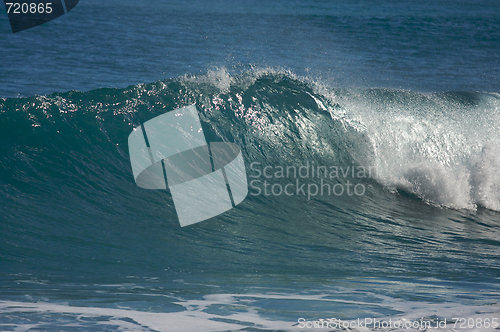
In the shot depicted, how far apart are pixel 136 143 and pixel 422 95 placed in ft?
20.2

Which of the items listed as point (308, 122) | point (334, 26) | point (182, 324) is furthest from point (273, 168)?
point (334, 26)

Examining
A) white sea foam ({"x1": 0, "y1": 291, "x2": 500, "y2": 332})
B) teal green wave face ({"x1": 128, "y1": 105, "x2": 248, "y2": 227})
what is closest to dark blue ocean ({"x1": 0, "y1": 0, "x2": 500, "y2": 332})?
white sea foam ({"x1": 0, "y1": 291, "x2": 500, "y2": 332})

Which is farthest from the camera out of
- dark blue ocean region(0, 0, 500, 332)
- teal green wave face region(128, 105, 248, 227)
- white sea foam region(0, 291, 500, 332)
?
teal green wave face region(128, 105, 248, 227)

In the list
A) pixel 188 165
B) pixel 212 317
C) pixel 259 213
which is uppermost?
pixel 188 165

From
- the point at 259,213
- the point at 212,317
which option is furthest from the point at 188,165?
the point at 212,317

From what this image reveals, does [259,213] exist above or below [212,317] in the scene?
above

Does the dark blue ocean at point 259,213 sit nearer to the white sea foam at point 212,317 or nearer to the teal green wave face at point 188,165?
the white sea foam at point 212,317

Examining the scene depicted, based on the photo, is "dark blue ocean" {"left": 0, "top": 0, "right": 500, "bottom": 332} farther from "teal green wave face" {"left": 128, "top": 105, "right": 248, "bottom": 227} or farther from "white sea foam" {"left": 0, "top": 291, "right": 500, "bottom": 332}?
"teal green wave face" {"left": 128, "top": 105, "right": 248, "bottom": 227}

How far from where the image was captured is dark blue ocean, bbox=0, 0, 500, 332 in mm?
3156

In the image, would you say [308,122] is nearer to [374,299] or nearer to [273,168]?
[273,168]

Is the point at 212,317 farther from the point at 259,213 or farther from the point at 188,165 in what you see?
the point at 188,165

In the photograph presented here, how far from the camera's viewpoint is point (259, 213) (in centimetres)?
584

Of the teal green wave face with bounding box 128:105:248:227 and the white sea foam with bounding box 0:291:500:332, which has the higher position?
the teal green wave face with bounding box 128:105:248:227

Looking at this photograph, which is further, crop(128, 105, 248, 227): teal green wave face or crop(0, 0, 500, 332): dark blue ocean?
crop(128, 105, 248, 227): teal green wave face
